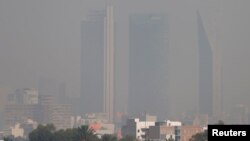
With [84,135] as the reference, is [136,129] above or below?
above

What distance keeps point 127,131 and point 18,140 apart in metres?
21.4

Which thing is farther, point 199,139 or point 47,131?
point 47,131

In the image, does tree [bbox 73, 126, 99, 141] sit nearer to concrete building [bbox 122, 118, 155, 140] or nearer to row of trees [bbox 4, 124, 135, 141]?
row of trees [bbox 4, 124, 135, 141]

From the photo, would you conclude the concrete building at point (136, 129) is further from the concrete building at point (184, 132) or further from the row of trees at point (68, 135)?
the row of trees at point (68, 135)

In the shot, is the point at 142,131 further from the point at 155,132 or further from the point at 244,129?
the point at 244,129

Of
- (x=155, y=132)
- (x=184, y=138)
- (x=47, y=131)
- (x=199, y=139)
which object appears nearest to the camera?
(x=199, y=139)

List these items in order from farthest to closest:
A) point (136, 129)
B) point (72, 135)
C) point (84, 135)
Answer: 1. point (136, 129)
2. point (72, 135)
3. point (84, 135)

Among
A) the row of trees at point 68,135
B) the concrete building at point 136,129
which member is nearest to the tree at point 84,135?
the row of trees at point 68,135

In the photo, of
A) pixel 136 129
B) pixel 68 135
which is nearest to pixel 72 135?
pixel 68 135

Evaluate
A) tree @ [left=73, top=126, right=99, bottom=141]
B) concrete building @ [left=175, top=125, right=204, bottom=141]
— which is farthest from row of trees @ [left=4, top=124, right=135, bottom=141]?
concrete building @ [left=175, top=125, right=204, bottom=141]

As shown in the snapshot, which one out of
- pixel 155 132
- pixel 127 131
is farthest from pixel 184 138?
pixel 127 131

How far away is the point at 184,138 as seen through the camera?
318 ft

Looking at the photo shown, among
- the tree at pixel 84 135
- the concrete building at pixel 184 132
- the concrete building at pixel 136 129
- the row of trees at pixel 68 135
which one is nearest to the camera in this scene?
the tree at pixel 84 135

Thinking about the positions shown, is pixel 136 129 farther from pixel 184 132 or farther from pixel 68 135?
pixel 68 135
